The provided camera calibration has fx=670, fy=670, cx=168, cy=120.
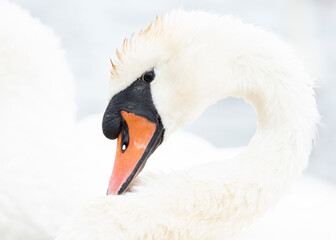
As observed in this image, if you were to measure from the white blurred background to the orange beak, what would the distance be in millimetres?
2967

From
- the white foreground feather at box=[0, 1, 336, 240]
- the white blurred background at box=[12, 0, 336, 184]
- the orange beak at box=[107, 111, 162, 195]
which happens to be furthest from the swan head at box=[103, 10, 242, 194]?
the white blurred background at box=[12, 0, 336, 184]

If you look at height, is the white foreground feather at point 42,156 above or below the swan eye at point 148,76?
below

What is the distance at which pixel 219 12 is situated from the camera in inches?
353

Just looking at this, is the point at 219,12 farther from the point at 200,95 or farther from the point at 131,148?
the point at 131,148

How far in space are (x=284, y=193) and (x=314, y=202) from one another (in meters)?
1.36

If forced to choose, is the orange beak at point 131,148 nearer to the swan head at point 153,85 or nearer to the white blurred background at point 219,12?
the swan head at point 153,85

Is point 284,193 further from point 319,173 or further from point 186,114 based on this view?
point 319,173

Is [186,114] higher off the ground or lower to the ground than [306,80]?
lower

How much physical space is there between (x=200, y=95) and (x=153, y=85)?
178mm

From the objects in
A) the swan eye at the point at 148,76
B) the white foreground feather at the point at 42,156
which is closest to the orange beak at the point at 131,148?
the swan eye at the point at 148,76

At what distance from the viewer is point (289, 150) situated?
2.38m

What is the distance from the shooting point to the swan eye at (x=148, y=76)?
7.74ft

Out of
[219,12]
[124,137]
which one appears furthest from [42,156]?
[219,12]

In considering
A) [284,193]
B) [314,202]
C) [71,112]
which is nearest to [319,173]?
[314,202]
